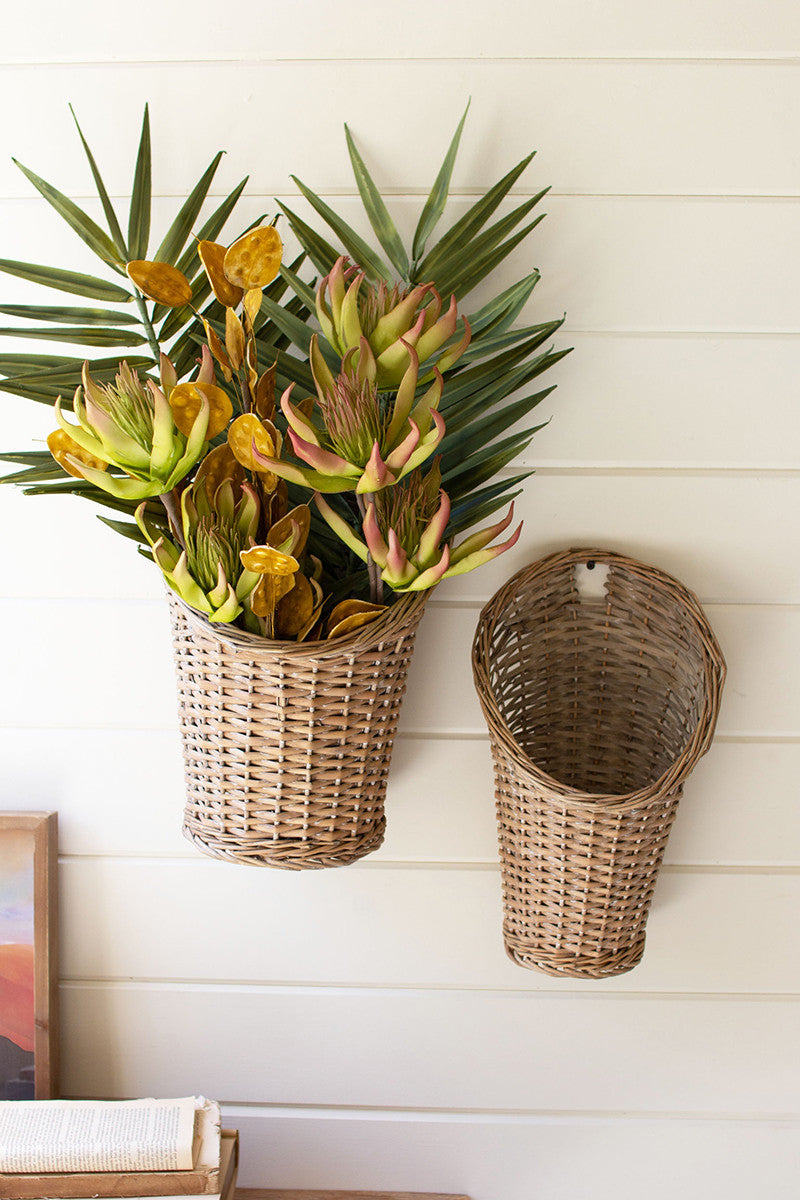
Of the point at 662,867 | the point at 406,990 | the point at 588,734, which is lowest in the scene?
the point at 406,990

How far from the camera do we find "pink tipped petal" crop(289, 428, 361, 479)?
0.57 metres

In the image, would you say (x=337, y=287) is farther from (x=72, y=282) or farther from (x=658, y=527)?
(x=658, y=527)

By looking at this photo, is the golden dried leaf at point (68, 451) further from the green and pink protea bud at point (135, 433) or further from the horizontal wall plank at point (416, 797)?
the horizontal wall plank at point (416, 797)

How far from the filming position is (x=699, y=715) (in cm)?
75

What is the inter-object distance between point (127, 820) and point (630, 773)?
1.57 ft

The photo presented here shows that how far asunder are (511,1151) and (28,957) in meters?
0.50

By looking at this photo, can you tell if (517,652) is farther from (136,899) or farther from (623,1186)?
(623,1186)

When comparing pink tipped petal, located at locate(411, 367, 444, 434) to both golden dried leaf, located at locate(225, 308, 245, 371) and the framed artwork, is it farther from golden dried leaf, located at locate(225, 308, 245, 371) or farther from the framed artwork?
the framed artwork

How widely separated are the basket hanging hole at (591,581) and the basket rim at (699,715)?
0.02 m

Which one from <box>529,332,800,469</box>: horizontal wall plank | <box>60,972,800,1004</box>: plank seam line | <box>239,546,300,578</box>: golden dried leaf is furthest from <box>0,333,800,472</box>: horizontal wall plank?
<box>60,972,800,1004</box>: plank seam line

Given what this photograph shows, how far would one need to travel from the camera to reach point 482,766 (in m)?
0.85

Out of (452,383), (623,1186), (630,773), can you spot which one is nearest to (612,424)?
(452,383)

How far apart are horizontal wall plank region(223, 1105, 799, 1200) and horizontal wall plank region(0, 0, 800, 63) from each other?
982mm

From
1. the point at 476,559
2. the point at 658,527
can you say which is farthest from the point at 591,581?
the point at 476,559
